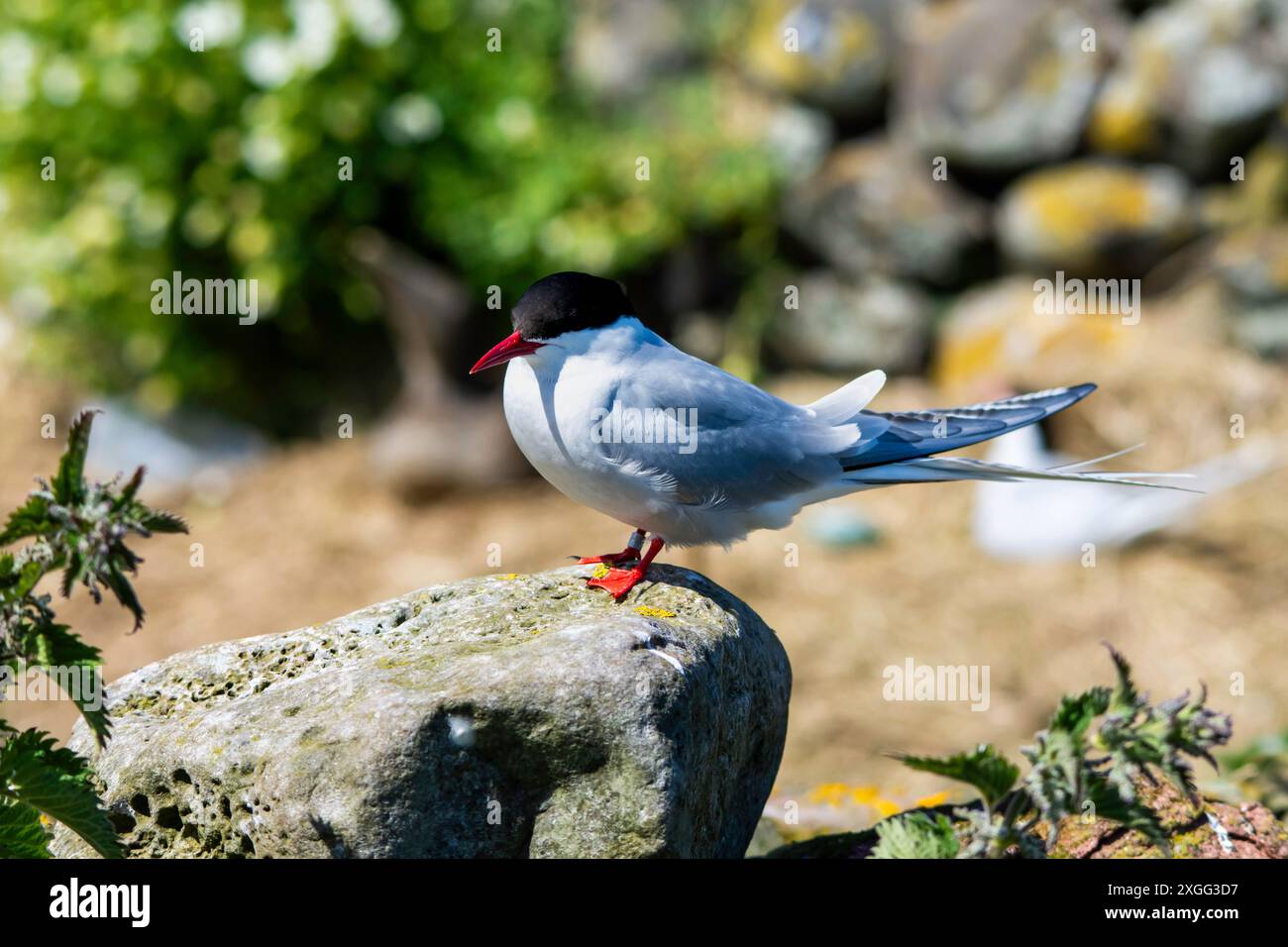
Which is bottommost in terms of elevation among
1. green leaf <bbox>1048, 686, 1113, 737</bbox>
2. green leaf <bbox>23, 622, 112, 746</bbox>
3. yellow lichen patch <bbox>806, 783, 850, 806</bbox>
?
yellow lichen patch <bbox>806, 783, 850, 806</bbox>

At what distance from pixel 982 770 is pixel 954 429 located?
47.4 inches

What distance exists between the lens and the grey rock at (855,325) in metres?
7.67

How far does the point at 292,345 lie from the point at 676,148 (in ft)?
8.05

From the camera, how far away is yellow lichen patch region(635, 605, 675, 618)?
303cm

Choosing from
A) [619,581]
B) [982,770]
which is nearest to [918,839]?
[982,770]

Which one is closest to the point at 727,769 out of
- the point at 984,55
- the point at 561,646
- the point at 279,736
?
the point at 561,646

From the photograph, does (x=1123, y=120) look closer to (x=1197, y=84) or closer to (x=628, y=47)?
(x=1197, y=84)

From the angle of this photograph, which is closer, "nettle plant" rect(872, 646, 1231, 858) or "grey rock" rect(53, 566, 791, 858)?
"nettle plant" rect(872, 646, 1231, 858)

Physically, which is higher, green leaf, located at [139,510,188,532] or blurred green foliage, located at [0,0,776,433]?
blurred green foliage, located at [0,0,776,433]

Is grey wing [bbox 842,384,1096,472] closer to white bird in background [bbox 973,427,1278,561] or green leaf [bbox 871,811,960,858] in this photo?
green leaf [bbox 871,811,960,858]

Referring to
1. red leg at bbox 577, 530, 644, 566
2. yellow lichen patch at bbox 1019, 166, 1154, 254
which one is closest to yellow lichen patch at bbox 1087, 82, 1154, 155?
yellow lichen patch at bbox 1019, 166, 1154, 254

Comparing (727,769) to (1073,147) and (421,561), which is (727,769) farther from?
(1073,147)

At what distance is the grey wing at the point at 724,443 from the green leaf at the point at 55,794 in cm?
135

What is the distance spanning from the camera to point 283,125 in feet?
23.0
